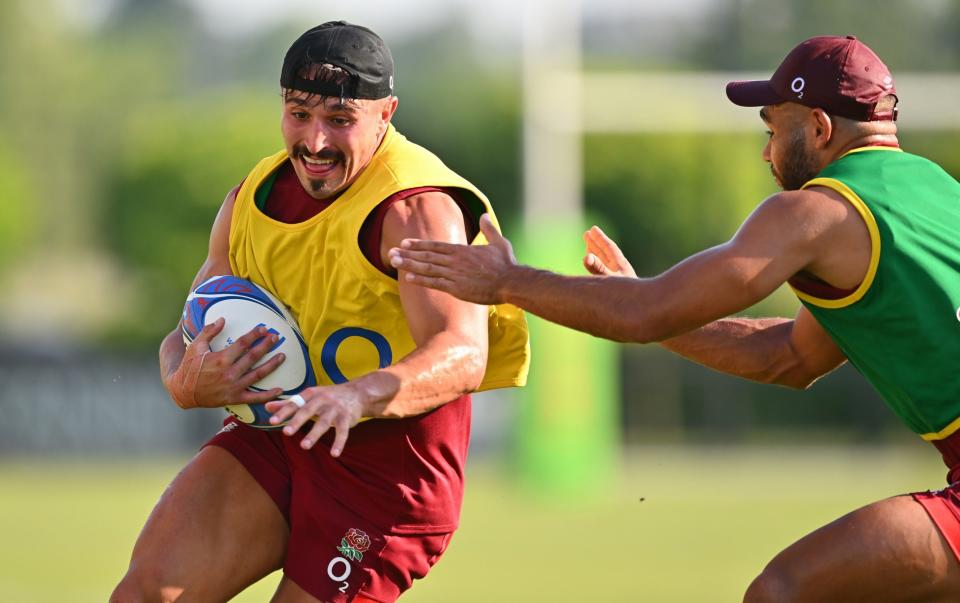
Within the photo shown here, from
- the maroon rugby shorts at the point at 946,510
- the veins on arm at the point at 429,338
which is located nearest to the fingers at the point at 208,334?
the veins on arm at the point at 429,338

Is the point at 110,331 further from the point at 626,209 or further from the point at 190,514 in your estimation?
the point at 190,514

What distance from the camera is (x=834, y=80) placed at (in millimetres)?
5098

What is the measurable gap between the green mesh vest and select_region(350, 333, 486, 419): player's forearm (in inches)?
42.5

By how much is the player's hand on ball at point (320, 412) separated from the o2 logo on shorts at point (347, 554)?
765 millimetres

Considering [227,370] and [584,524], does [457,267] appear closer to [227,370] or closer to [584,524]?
[227,370]

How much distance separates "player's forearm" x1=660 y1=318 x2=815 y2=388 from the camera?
5.80 meters

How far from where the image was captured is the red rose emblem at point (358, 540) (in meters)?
5.43

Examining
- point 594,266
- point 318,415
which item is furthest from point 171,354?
point 594,266

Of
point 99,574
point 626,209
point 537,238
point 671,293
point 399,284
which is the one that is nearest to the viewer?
point 671,293

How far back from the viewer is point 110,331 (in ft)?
108

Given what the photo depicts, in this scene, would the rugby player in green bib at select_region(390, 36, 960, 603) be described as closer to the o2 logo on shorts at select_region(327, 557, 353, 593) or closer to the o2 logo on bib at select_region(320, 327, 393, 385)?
the o2 logo on bib at select_region(320, 327, 393, 385)

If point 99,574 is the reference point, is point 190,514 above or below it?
above

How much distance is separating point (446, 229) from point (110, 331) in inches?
1130

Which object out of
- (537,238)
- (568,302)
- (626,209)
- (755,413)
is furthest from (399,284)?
(626,209)
